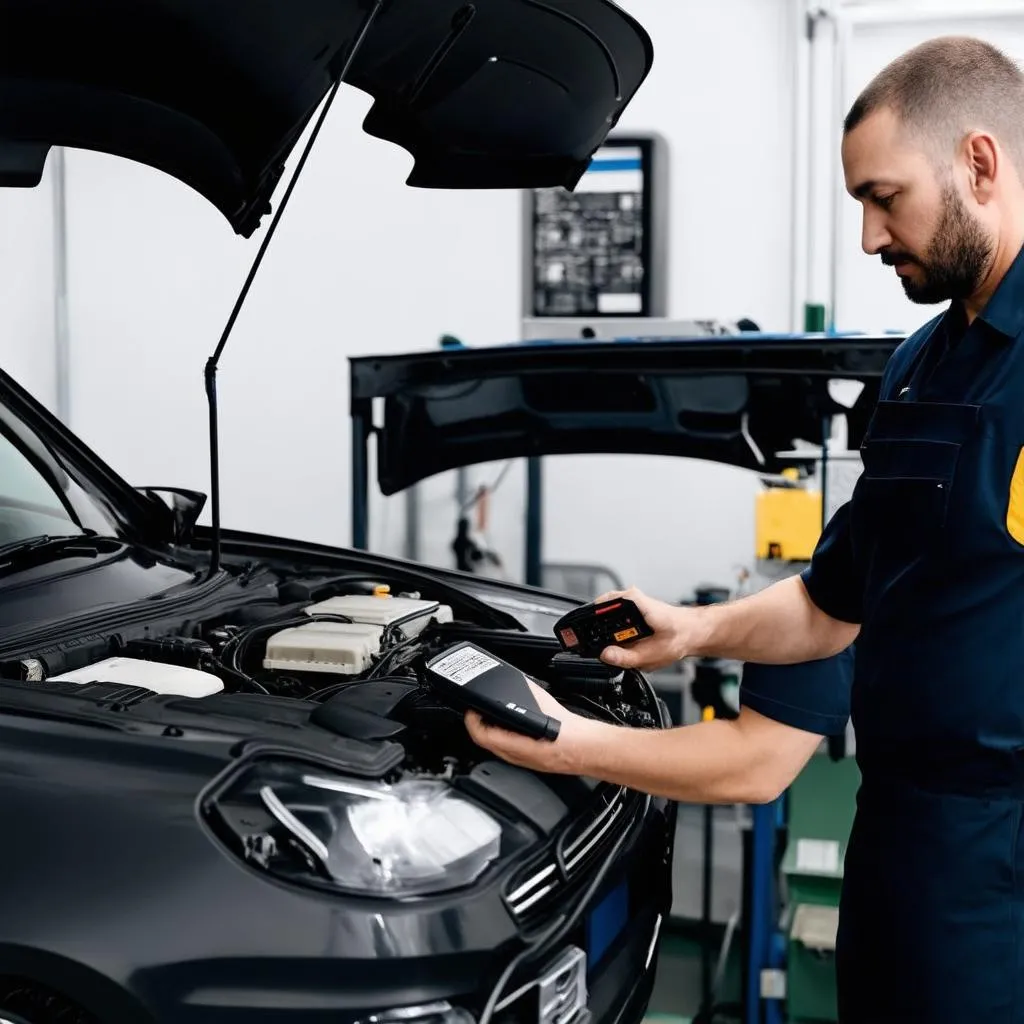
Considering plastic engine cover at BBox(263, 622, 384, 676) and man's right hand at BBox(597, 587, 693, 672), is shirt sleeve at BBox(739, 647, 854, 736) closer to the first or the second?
man's right hand at BBox(597, 587, 693, 672)

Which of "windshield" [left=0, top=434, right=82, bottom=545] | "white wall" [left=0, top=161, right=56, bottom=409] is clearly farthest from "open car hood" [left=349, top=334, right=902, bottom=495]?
"white wall" [left=0, top=161, right=56, bottom=409]

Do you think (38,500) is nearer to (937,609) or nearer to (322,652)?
(322,652)

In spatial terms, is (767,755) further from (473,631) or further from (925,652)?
(473,631)

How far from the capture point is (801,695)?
5.24 feet

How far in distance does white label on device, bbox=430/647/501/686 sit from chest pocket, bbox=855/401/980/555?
477 mm

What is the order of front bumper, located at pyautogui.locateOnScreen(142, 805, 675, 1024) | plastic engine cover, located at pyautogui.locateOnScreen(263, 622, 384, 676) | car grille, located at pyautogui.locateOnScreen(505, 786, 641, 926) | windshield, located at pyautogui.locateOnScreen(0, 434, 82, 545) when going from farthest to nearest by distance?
1. windshield, located at pyautogui.locateOnScreen(0, 434, 82, 545)
2. plastic engine cover, located at pyautogui.locateOnScreen(263, 622, 384, 676)
3. car grille, located at pyautogui.locateOnScreen(505, 786, 641, 926)
4. front bumper, located at pyautogui.locateOnScreen(142, 805, 675, 1024)

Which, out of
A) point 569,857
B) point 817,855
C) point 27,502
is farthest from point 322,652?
point 817,855

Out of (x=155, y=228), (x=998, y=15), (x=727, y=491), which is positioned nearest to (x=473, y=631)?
(x=727, y=491)

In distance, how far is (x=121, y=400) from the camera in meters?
5.34

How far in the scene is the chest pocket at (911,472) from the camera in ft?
4.50

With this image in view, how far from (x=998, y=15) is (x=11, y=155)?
3.49m

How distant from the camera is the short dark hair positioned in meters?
1.32

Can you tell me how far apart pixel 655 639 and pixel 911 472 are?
508mm

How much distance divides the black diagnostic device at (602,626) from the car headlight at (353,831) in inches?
15.0
